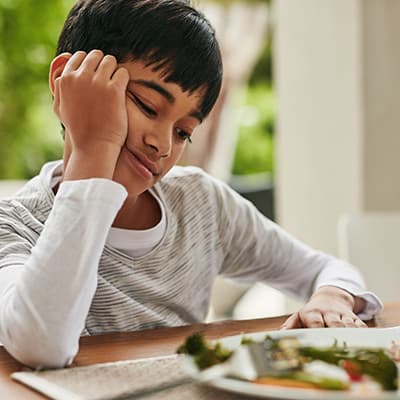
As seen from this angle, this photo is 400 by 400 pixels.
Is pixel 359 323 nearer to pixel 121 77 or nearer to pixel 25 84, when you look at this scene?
pixel 121 77

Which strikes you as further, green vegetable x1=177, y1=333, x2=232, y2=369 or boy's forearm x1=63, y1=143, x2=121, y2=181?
boy's forearm x1=63, y1=143, x2=121, y2=181

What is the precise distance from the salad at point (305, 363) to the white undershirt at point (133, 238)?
1.50 ft

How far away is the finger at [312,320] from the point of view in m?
1.22

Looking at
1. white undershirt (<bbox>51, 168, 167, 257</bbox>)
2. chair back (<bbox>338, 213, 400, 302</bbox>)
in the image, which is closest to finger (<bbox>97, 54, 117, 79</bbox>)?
white undershirt (<bbox>51, 168, 167, 257</bbox>)

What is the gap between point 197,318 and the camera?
5.07 feet

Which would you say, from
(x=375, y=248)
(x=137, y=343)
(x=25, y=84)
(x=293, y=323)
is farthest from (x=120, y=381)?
(x=25, y=84)

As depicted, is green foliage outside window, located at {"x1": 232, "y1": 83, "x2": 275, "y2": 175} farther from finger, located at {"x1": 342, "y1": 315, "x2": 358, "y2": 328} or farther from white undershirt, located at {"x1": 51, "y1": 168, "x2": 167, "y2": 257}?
finger, located at {"x1": 342, "y1": 315, "x2": 358, "y2": 328}

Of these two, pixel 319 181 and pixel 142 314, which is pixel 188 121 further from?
pixel 319 181

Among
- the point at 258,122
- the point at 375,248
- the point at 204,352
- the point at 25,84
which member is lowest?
the point at 258,122

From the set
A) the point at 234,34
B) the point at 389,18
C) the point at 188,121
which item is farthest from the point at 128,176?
the point at 234,34

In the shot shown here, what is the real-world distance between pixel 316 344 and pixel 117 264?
426 mm

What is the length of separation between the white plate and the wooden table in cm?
14

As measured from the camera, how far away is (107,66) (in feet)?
3.95

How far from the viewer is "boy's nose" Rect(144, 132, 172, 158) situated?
1238 mm
